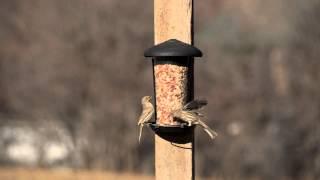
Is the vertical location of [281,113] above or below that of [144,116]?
below

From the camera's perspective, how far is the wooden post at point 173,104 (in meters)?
4.18

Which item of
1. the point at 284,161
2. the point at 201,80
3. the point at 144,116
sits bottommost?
the point at 284,161

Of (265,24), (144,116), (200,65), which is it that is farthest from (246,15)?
(144,116)

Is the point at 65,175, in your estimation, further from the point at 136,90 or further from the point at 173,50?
the point at 173,50

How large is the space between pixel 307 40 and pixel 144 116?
11.0 m

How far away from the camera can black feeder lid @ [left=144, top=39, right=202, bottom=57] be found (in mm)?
4148

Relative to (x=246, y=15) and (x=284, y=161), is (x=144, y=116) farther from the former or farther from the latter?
(x=246, y=15)

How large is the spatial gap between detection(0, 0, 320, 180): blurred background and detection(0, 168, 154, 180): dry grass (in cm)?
58

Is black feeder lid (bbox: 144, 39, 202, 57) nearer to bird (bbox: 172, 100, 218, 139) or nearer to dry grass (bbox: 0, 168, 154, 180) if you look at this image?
bird (bbox: 172, 100, 218, 139)

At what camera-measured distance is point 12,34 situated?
1920 cm

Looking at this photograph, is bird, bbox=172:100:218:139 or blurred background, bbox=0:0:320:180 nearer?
bird, bbox=172:100:218:139

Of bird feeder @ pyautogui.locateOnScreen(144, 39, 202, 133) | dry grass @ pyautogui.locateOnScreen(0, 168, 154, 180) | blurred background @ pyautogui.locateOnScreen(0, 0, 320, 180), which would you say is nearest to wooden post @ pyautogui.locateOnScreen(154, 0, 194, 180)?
bird feeder @ pyautogui.locateOnScreen(144, 39, 202, 133)

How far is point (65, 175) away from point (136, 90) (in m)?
2.79

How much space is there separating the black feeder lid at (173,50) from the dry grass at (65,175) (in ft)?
29.7
